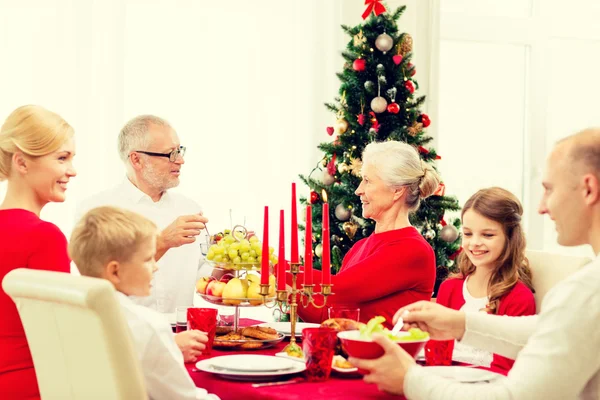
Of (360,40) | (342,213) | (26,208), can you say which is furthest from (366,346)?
(360,40)

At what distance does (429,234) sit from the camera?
453 cm

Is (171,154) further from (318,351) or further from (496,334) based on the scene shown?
(496,334)

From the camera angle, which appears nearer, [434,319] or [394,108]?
[434,319]

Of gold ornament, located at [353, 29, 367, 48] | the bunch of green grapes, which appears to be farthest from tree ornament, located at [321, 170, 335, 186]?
the bunch of green grapes

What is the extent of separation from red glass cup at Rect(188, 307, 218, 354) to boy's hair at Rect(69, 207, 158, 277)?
Answer: 42 centimetres

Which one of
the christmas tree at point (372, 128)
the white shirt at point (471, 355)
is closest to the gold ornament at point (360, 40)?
the christmas tree at point (372, 128)

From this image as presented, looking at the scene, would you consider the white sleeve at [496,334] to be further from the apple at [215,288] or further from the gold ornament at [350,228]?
the gold ornament at [350,228]

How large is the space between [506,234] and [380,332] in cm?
122

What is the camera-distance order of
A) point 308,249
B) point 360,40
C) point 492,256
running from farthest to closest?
1. point 360,40
2. point 492,256
3. point 308,249

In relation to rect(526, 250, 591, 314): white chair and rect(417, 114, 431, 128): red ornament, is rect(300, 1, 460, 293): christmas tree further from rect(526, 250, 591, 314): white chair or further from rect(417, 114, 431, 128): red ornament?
rect(526, 250, 591, 314): white chair

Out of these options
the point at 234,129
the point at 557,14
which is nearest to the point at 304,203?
the point at 234,129

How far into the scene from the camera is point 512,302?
2.79 m

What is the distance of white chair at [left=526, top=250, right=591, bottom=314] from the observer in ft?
9.16

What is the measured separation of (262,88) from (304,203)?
845 mm
